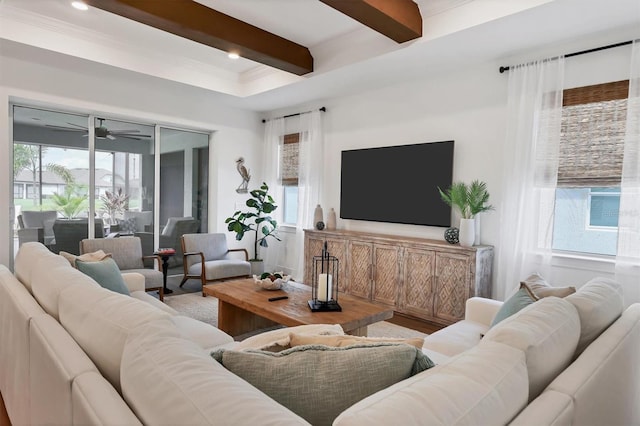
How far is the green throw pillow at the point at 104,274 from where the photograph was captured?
255cm

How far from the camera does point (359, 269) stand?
4.61m

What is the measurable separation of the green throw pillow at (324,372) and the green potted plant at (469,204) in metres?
2.97

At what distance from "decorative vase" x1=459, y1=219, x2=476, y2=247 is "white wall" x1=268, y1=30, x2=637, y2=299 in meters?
0.30

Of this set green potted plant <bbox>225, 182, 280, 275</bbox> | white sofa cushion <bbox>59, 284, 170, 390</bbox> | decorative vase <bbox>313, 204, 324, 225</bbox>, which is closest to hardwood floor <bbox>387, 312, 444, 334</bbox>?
decorative vase <bbox>313, 204, 324, 225</bbox>

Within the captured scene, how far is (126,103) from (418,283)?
4.38 metres

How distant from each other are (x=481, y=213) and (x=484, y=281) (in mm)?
736

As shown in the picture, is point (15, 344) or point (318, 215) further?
point (318, 215)

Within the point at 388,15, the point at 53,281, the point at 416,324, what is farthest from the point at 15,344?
the point at 416,324

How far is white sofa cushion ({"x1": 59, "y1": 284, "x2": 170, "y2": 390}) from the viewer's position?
1.16 m

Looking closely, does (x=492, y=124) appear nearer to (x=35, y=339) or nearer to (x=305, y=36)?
(x=305, y=36)

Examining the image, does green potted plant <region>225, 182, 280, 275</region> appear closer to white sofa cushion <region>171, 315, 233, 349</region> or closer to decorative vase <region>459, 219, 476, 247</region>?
decorative vase <region>459, 219, 476, 247</region>

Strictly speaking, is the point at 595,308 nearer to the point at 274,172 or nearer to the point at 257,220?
the point at 257,220

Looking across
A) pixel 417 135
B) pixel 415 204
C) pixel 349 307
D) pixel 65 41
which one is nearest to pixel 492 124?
pixel 417 135

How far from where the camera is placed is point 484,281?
3803mm
